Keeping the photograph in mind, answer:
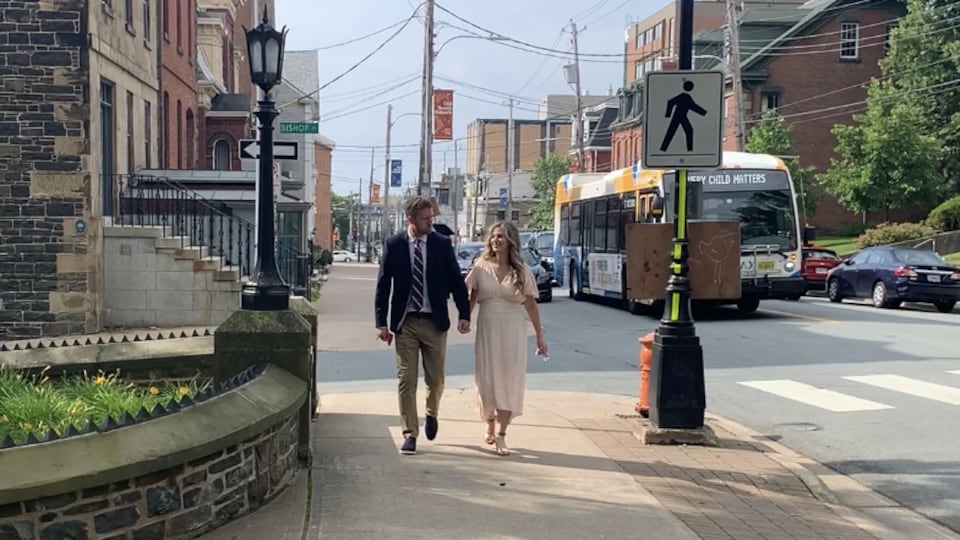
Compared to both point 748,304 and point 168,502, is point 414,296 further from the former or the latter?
point 748,304

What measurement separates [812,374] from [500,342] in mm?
6422

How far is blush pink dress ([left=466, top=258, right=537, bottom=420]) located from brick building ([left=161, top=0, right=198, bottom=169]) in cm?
1690

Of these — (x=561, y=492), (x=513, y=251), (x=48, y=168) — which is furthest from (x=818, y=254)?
(x=561, y=492)

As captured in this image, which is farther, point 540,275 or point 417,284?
point 540,275

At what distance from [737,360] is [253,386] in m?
9.33

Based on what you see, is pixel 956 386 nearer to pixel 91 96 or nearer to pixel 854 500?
pixel 854 500

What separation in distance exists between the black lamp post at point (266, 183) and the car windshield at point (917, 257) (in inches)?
742

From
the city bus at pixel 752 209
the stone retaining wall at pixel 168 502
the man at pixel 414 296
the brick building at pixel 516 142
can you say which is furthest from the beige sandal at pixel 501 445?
the brick building at pixel 516 142

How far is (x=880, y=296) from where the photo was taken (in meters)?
23.4

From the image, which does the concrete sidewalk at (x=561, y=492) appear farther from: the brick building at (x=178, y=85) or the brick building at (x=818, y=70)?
Answer: the brick building at (x=818, y=70)

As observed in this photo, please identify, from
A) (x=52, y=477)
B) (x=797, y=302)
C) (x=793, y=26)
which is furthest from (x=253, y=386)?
(x=793, y=26)

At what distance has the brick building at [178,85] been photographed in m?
23.9

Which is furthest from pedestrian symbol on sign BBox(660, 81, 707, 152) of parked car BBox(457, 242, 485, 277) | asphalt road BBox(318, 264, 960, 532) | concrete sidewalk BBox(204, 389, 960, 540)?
parked car BBox(457, 242, 485, 277)

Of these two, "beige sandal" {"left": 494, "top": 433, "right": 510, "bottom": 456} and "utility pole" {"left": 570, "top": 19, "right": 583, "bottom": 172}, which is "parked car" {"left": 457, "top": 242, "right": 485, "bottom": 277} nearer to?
"utility pole" {"left": 570, "top": 19, "right": 583, "bottom": 172}
